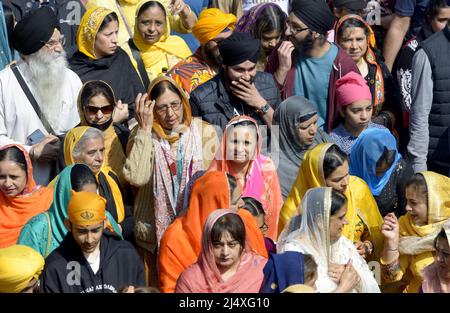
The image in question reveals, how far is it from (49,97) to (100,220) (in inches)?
81.8

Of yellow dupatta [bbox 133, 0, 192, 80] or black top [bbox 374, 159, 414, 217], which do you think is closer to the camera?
black top [bbox 374, 159, 414, 217]

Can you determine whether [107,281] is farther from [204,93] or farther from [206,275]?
[204,93]

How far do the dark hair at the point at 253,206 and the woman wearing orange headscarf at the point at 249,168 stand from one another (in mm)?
204

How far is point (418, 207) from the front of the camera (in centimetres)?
992

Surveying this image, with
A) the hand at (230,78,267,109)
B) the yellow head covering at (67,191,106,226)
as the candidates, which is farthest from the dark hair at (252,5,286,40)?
the yellow head covering at (67,191,106,226)

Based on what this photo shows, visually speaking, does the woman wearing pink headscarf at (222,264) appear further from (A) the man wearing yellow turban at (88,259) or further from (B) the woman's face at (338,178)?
(B) the woman's face at (338,178)

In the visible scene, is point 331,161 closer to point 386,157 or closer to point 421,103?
point 386,157

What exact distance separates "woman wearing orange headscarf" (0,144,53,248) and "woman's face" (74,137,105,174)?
389 mm

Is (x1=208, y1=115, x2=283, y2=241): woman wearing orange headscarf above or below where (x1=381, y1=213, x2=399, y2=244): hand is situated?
above

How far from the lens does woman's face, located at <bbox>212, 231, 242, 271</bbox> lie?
8.99 m

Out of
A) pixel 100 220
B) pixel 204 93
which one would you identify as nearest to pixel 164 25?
pixel 204 93

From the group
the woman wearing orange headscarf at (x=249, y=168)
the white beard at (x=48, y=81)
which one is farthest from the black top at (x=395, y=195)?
the white beard at (x=48, y=81)

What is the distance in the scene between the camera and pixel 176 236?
9586 millimetres

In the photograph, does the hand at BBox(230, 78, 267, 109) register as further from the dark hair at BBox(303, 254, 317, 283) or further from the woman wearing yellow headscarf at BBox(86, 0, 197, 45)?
the dark hair at BBox(303, 254, 317, 283)
